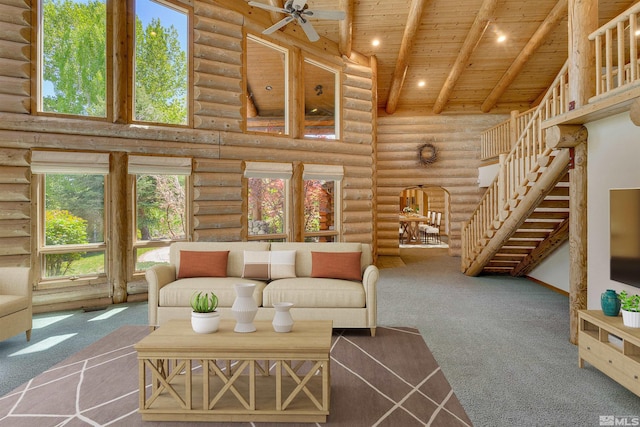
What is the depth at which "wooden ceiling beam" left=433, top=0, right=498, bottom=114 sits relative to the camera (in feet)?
24.3

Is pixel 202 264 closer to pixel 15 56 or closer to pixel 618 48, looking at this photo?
pixel 15 56

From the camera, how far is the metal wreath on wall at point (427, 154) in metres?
11.0

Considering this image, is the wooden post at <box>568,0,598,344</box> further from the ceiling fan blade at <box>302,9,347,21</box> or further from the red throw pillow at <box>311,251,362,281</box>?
the ceiling fan blade at <box>302,9,347,21</box>

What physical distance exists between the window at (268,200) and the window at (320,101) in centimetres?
113

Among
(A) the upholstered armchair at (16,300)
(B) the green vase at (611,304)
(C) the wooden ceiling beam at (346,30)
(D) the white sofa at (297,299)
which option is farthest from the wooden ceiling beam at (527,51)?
(A) the upholstered armchair at (16,300)

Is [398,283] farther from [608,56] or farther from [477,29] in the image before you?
[477,29]

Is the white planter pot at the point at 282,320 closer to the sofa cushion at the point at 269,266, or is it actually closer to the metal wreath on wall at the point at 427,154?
the sofa cushion at the point at 269,266

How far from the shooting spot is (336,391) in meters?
3.07

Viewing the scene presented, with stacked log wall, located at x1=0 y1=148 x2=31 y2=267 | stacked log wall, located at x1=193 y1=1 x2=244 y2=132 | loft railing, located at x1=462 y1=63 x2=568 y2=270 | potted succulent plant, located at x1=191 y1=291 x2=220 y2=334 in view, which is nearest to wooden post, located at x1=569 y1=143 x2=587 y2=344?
loft railing, located at x1=462 y1=63 x2=568 y2=270

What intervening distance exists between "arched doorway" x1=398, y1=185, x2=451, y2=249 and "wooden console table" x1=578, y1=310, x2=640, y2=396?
7.91m

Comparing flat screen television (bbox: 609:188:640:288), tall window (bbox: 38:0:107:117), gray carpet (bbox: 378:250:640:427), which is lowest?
gray carpet (bbox: 378:250:640:427)

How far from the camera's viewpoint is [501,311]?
548 centimetres

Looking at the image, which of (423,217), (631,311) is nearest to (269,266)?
(631,311)

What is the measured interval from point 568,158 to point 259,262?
13.0 feet
